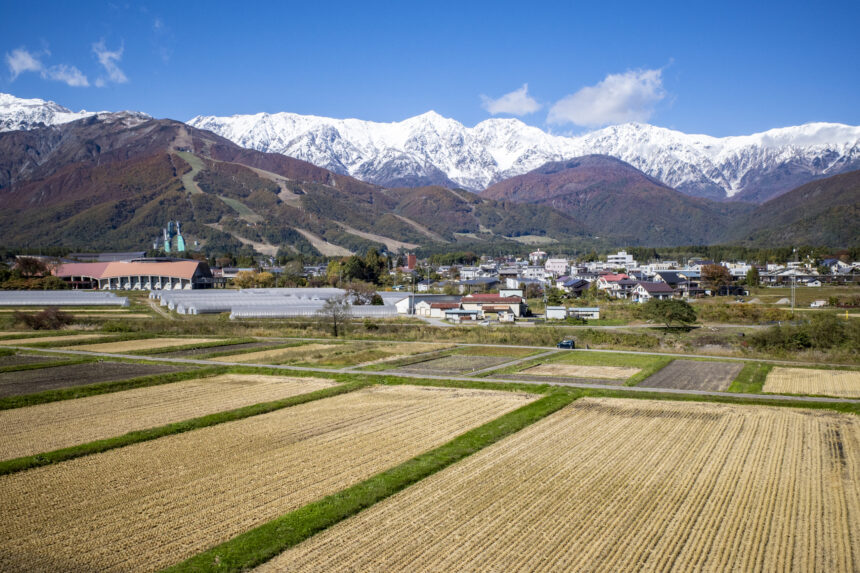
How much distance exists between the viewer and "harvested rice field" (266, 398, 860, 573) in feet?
32.8

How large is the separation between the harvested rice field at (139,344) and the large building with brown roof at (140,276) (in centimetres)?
5006

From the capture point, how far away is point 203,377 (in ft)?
87.8

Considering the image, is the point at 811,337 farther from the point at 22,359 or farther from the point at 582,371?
the point at 22,359

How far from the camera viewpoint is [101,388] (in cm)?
2339

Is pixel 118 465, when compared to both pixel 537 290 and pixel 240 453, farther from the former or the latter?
pixel 537 290

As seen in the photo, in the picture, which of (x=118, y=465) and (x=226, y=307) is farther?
(x=226, y=307)

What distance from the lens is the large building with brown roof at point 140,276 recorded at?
88062 mm

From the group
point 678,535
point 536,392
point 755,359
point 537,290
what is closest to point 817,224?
point 537,290

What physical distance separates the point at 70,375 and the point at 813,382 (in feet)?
95.0

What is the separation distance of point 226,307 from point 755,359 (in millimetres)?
42708

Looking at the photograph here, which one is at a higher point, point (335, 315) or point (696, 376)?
point (335, 315)

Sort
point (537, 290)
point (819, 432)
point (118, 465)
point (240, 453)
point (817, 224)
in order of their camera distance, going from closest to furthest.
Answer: point (118, 465)
point (240, 453)
point (819, 432)
point (537, 290)
point (817, 224)

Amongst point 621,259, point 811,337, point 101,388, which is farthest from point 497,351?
point 621,259

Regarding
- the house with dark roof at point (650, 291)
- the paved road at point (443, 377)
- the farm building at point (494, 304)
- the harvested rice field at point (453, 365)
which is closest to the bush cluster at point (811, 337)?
the paved road at point (443, 377)
